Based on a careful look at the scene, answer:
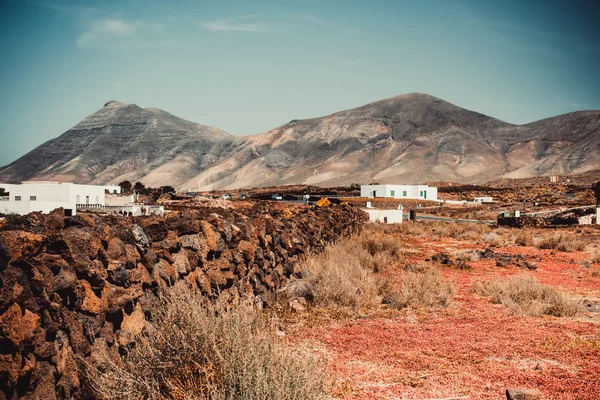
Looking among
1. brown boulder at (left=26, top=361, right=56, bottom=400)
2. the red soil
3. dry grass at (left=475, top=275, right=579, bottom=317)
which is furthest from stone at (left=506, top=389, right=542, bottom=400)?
dry grass at (left=475, top=275, right=579, bottom=317)

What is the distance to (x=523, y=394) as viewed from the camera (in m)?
5.40

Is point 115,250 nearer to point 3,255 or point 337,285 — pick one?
point 3,255

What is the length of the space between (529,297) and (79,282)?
10.1m

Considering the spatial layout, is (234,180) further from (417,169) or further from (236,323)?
(236,323)

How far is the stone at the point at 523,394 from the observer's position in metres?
5.38

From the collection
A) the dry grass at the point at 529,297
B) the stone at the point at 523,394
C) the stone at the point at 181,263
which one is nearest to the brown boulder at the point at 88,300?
the stone at the point at 181,263

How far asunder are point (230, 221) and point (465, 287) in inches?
300

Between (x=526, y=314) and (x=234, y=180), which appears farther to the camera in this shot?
(x=234, y=180)

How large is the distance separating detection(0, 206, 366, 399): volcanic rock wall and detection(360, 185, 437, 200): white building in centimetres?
7833

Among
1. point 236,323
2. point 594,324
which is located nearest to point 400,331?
point 594,324

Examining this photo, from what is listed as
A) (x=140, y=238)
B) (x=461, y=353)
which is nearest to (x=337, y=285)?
(x=461, y=353)

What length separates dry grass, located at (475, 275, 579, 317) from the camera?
10.4 m

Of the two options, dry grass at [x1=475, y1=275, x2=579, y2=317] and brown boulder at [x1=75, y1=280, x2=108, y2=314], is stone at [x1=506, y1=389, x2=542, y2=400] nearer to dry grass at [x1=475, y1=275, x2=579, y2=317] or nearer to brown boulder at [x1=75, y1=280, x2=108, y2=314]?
brown boulder at [x1=75, y1=280, x2=108, y2=314]

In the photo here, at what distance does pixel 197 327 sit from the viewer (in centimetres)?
440
